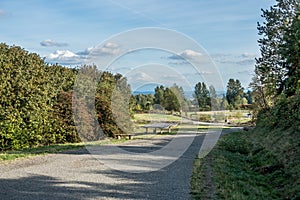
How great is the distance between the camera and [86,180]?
8.02m

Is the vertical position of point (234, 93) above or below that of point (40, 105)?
above

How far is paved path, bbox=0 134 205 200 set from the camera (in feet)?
22.0

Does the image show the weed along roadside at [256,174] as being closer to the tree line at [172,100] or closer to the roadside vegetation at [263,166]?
the roadside vegetation at [263,166]

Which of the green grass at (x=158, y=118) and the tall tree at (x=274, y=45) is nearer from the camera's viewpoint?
the tall tree at (x=274, y=45)

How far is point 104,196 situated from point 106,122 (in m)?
13.4

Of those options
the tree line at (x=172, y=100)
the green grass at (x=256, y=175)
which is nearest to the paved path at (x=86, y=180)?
the green grass at (x=256, y=175)

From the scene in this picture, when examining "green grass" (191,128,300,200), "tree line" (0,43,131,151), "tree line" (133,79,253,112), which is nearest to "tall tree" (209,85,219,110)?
"tree line" (133,79,253,112)

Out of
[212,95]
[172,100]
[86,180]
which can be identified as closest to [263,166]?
[86,180]

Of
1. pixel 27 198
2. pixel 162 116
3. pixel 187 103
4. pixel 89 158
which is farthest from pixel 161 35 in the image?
pixel 162 116

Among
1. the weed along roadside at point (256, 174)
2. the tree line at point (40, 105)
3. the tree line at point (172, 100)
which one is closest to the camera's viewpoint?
the weed along roadside at point (256, 174)

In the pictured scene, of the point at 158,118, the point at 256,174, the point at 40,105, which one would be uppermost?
the point at 40,105

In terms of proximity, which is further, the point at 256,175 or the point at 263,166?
the point at 263,166

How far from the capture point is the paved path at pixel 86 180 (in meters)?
6.69

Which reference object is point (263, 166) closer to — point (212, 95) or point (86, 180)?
point (86, 180)
